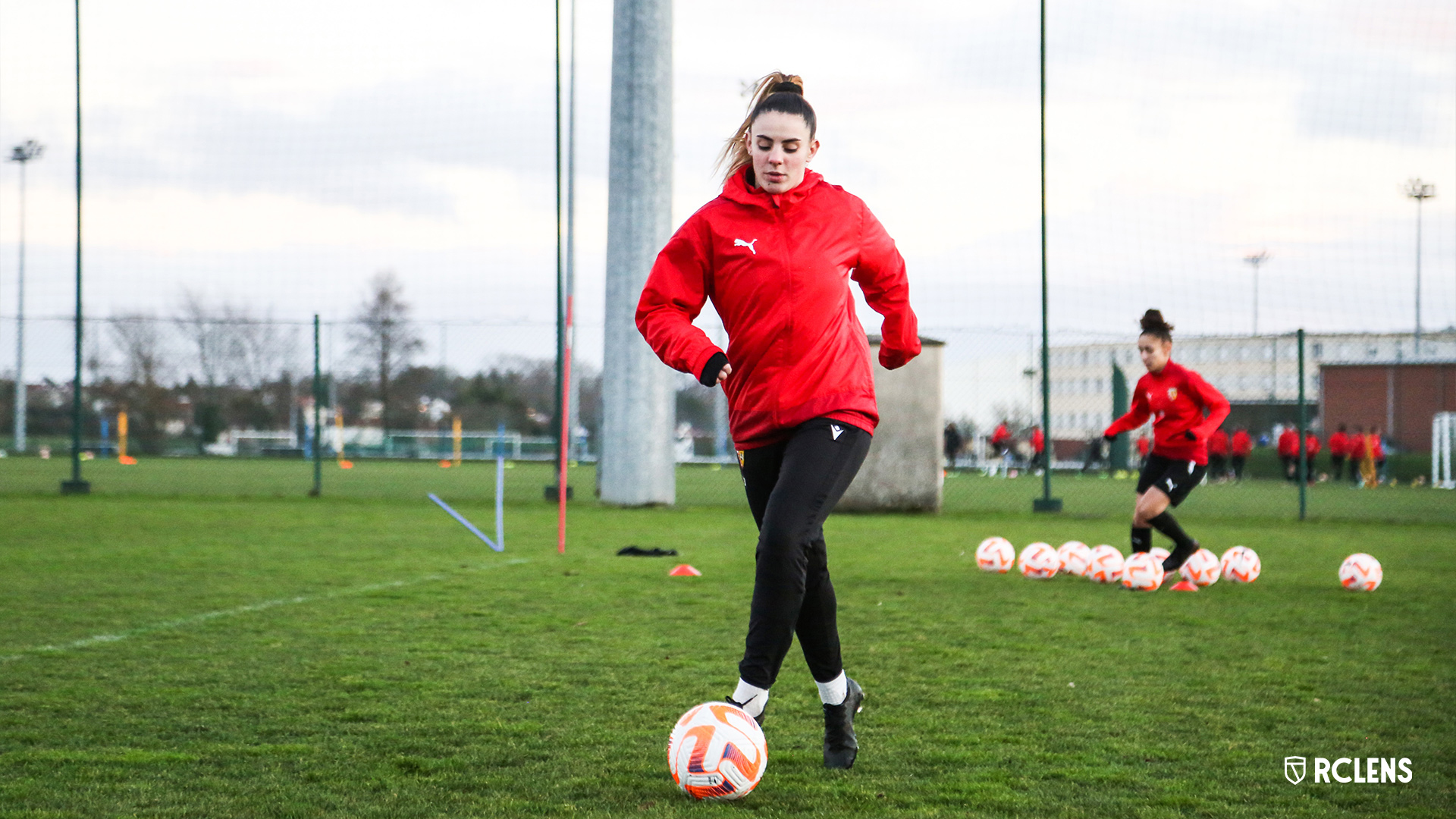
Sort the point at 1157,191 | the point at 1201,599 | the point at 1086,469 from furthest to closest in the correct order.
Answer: the point at 1086,469 < the point at 1157,191 < the point at 1201,599

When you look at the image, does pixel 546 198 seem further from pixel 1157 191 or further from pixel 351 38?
pixel 1157 191

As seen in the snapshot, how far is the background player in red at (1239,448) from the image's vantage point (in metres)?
32.0

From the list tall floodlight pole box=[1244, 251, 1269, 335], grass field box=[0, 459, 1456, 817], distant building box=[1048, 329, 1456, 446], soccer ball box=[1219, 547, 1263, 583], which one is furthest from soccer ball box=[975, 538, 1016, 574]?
tall floodlight pole box=[1244, 251, 1269, 335]

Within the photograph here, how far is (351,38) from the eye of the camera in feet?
60.6

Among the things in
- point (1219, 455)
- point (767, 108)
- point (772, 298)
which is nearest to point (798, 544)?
point (772, 298)

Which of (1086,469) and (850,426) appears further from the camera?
(1086,469)

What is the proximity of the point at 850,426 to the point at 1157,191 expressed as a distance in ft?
46.0

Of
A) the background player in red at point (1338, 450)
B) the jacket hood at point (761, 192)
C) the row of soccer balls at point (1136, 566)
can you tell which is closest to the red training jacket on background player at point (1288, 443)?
the background player in red at point (1338, 450)

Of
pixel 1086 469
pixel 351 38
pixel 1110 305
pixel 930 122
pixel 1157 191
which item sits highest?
pixel 351 38

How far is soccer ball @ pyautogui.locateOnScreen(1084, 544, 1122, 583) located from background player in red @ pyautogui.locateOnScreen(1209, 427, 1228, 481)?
80.7ft

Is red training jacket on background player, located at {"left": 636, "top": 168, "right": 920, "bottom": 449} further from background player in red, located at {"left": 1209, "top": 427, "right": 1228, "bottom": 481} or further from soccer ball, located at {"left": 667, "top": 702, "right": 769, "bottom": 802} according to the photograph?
background player in red, located at {"left": 1209, "top": 427, "right": 1228, "bottom": 481}

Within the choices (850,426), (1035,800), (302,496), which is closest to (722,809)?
(1035,800)

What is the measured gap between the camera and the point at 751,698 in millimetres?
3736

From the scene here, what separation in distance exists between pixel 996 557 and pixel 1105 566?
2.80ft
